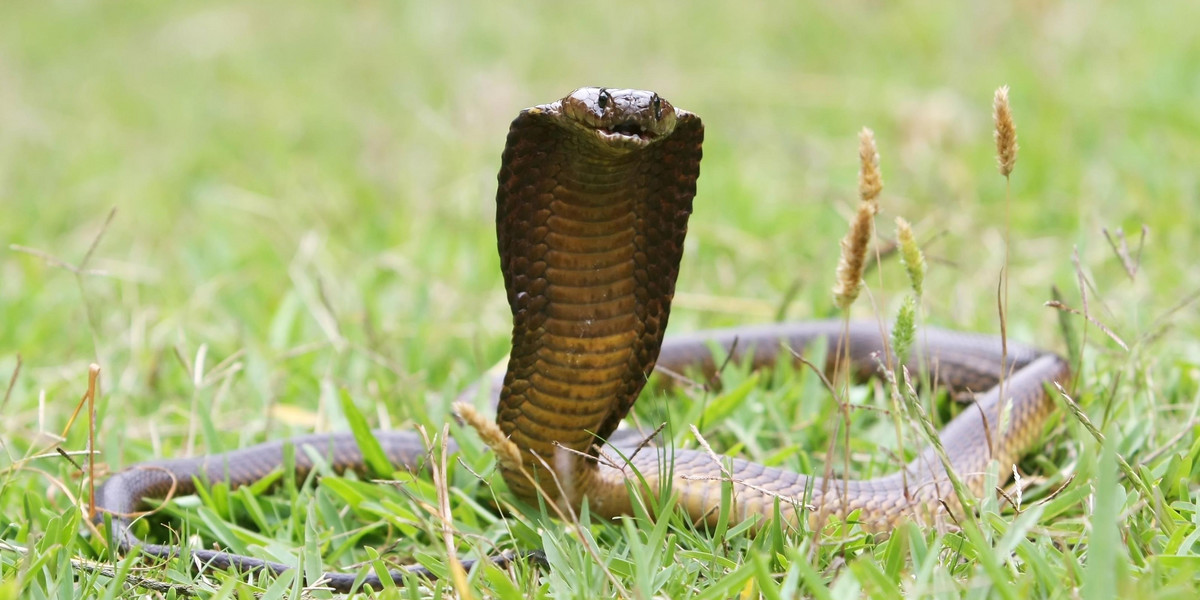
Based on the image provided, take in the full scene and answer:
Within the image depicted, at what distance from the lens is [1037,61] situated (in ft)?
24.4

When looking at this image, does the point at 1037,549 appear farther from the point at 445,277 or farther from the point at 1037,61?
the point at 1037,61

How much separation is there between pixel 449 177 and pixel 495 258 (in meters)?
1.44

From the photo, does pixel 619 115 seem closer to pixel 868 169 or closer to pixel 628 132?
pixel 628 132

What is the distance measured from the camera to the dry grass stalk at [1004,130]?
2.05 m

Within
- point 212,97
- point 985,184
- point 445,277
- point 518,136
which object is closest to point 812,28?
point 985,184

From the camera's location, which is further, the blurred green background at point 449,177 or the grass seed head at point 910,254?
the blurred green background at point 449,177

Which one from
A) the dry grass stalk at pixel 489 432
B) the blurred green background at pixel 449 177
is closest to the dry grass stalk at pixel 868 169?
the dry grass stalk at pixel 489 432

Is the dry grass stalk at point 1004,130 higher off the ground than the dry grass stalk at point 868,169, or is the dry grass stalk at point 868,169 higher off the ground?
the dry grass stalk at point 1004,130

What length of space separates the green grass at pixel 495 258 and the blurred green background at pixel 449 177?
0.03 meters

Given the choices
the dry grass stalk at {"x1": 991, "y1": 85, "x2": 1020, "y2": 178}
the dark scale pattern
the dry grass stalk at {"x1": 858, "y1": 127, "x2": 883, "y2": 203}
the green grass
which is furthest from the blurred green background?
the dark scale pattern

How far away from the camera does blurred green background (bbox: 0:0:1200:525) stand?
13.0 ft

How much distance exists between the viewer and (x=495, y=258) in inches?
209

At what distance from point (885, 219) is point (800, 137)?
1.80 m

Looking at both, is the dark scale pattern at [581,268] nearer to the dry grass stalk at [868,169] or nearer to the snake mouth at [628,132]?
the snake mouth at [628,132]
